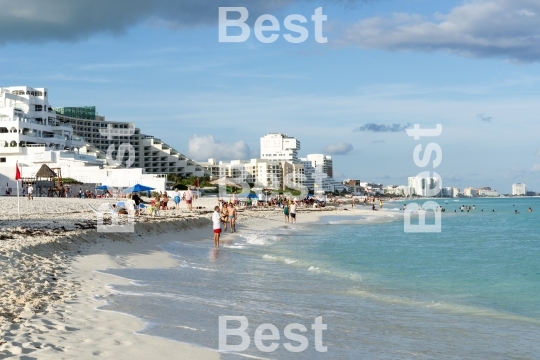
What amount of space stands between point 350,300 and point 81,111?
151 m

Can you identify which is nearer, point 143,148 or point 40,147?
point 40,147

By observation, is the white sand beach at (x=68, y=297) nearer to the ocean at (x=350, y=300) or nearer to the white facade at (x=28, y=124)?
the ocean at (x=350, y=300)

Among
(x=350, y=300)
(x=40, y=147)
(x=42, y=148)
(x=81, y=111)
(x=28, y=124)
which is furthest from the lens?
(x=81, y=111)

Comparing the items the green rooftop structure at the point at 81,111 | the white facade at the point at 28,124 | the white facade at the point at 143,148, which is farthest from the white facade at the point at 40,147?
the green rooftop structure at the point at 81,111

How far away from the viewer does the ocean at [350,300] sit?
802cm

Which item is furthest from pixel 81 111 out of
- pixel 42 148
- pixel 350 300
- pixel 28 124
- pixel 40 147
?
pixel 350 300

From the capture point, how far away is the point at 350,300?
11898 mm

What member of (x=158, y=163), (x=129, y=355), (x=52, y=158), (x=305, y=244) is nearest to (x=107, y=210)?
(x=305, y=244)

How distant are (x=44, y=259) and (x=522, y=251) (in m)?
20.6

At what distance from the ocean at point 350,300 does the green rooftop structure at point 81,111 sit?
137 metres

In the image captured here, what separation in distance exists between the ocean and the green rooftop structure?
13667cm

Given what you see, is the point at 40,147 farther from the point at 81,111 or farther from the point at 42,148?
the point at 81,111

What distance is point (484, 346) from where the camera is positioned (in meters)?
8.40

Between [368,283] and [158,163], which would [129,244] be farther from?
[158,163]
